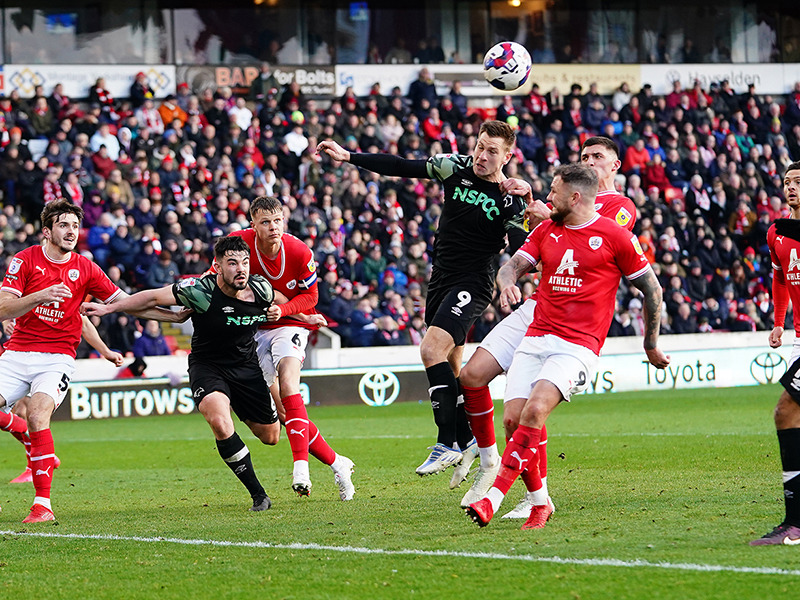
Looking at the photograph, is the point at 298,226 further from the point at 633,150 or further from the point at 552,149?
the point at 633,150

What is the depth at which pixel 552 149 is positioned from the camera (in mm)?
25516

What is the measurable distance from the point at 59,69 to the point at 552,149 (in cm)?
1133

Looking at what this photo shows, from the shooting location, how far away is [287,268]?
9102 mm

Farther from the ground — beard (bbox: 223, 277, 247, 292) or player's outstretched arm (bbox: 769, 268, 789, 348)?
beard (bbox: 223, 277, 247, 292)

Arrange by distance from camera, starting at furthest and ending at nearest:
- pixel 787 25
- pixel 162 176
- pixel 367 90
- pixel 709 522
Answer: pixel 787 25 → pixel 367 90 → pixel 162 176 → pixel 709 522

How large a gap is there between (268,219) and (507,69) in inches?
110

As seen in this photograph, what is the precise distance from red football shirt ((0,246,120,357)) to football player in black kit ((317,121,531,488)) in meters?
2.13

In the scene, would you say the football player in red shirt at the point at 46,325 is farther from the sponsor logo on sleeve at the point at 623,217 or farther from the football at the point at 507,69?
the football at the point at 507,69

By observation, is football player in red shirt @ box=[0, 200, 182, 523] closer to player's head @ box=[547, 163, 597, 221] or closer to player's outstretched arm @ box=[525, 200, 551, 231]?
player's outstretched arm @ box=[525, 200, 551, 231]

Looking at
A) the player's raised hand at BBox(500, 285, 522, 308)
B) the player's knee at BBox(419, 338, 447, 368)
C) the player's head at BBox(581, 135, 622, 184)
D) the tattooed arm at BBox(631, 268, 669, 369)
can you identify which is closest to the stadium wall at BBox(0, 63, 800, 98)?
the player's knee at BBox(419, 338, 447, 368)

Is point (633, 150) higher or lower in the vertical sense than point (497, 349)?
higher

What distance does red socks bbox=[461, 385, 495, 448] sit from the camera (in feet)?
25.8

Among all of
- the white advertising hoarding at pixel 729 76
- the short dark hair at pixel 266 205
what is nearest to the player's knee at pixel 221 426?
the short dark hair at pixel 266 205

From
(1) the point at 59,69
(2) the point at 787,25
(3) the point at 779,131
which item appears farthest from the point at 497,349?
(2) the point at 787,25
